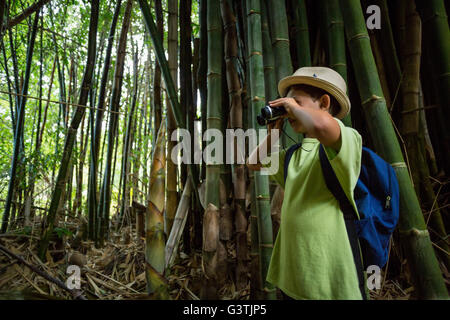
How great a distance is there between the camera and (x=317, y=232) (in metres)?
0.87

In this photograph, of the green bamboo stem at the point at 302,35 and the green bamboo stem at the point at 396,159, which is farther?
the green bamboo stem at the point at 302,35

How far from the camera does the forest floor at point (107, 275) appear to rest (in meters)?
1.58

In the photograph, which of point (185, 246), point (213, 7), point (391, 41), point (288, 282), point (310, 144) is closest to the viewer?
point (288, 282)

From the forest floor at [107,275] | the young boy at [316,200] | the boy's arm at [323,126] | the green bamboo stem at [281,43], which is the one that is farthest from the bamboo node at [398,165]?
the forest floor at [107,275]

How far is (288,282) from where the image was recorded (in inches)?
37.0

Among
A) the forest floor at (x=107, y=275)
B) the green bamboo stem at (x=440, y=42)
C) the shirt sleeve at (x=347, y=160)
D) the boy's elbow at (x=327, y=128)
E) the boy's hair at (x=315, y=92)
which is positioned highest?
the green bamboo stem at (x=440, y=42)

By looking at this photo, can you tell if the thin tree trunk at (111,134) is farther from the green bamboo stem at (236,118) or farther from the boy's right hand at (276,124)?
the boy's right hand at (276,124)

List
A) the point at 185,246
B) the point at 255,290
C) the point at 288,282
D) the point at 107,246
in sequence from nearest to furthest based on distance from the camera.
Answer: the point at 288,282 < the point at 255,290 < the point at 185,246 < the point at 107,246

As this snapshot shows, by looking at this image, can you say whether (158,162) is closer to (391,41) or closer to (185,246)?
(185,246)

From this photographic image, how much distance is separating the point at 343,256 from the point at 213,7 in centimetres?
156

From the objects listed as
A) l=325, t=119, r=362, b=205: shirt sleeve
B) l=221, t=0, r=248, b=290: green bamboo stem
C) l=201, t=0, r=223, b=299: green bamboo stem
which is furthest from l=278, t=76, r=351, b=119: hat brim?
l=221, t=0, r=248, b=290: green bamboo stem

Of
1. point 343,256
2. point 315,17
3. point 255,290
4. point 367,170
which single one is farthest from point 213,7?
point 255,290

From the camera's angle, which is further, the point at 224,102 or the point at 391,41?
the point at 224,102

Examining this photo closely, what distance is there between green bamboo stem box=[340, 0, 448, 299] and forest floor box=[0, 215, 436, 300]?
0.81m
